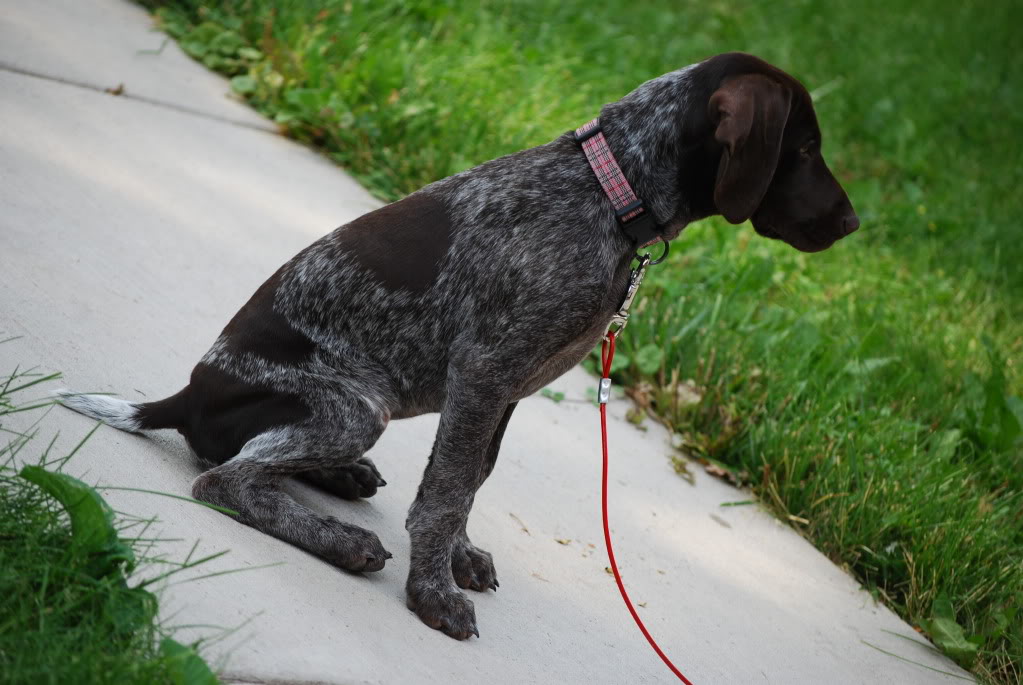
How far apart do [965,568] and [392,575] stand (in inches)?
Result: 94.8

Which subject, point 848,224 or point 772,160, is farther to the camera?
point 848,224

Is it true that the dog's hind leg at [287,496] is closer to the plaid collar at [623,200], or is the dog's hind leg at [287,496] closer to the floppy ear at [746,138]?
the plaid collar at [623,200]

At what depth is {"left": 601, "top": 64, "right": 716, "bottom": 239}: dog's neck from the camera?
319cm

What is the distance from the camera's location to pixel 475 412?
3.05 m

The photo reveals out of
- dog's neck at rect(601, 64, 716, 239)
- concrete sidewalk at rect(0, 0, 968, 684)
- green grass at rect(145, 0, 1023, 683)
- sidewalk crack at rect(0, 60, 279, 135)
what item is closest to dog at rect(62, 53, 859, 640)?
dog's neck at rect(601, 64, 716, 239)

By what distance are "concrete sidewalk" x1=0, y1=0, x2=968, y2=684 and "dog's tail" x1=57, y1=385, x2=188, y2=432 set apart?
0.19 ft

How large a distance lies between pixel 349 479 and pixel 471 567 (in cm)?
55

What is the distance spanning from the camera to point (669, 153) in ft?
10.5

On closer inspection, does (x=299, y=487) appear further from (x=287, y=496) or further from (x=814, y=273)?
(x=814, y=273)

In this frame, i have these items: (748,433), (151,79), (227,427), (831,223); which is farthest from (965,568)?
(151,79)

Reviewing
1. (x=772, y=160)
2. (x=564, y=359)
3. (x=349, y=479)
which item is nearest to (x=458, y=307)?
(x=564, y=359)

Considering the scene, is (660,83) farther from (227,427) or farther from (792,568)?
(792,568)

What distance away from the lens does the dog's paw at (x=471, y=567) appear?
3.29 metres

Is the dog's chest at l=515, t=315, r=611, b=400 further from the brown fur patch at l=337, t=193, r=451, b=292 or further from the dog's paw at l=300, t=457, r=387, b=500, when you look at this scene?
the dog's paw at l=300, t=457, r=387, b=500
